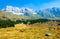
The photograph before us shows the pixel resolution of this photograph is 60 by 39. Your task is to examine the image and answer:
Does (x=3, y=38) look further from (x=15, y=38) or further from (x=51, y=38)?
(x=51, y=38)

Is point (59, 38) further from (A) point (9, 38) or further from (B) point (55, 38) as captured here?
(A) point (9, 38)

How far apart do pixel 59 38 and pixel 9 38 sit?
20473 mm

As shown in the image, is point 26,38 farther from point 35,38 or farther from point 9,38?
point 9,38

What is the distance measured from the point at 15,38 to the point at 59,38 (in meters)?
17.9

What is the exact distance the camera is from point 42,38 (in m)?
55.7

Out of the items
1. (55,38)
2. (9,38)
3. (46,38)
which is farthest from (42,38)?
(9,38)

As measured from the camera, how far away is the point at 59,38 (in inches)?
2207

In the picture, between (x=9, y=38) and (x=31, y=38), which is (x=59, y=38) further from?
(x=9, y=38)

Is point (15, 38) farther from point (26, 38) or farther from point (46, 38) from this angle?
point (46, 38)

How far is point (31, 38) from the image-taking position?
55.6m

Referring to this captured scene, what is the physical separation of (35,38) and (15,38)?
8.20m

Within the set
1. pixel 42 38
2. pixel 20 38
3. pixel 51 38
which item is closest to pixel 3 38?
pixel 20 38

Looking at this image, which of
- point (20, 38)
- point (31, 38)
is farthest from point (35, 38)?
point (20, 38)

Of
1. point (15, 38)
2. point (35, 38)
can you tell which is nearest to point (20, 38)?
point (15, 38)
